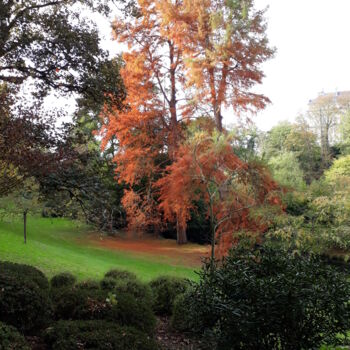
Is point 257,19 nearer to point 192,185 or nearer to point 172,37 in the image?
point 172,37

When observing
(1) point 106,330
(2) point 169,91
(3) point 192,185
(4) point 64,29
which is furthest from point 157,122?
(1) point 106,330

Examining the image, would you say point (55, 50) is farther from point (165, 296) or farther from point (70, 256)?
point (70, 256)

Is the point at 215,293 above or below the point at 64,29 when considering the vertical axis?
below

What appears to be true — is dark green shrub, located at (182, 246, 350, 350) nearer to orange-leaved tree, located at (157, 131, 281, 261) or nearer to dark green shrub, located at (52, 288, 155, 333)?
dark green shrub, located at (52, 288, 155, 333)

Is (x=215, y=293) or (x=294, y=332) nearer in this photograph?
(x=294, y=332)

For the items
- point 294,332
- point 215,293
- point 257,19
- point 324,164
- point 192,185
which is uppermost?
point 257,19

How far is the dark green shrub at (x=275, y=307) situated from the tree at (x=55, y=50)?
5.79 metres

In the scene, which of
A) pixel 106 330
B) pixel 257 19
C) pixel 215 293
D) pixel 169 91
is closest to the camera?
pixel 215 293

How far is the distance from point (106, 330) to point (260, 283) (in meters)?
2.00

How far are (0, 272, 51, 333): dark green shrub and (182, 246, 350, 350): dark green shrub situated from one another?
2.10 m

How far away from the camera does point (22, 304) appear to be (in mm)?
4430

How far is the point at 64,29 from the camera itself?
752 centimetres

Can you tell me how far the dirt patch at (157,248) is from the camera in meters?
15.4

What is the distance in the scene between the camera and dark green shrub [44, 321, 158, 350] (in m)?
3.87
